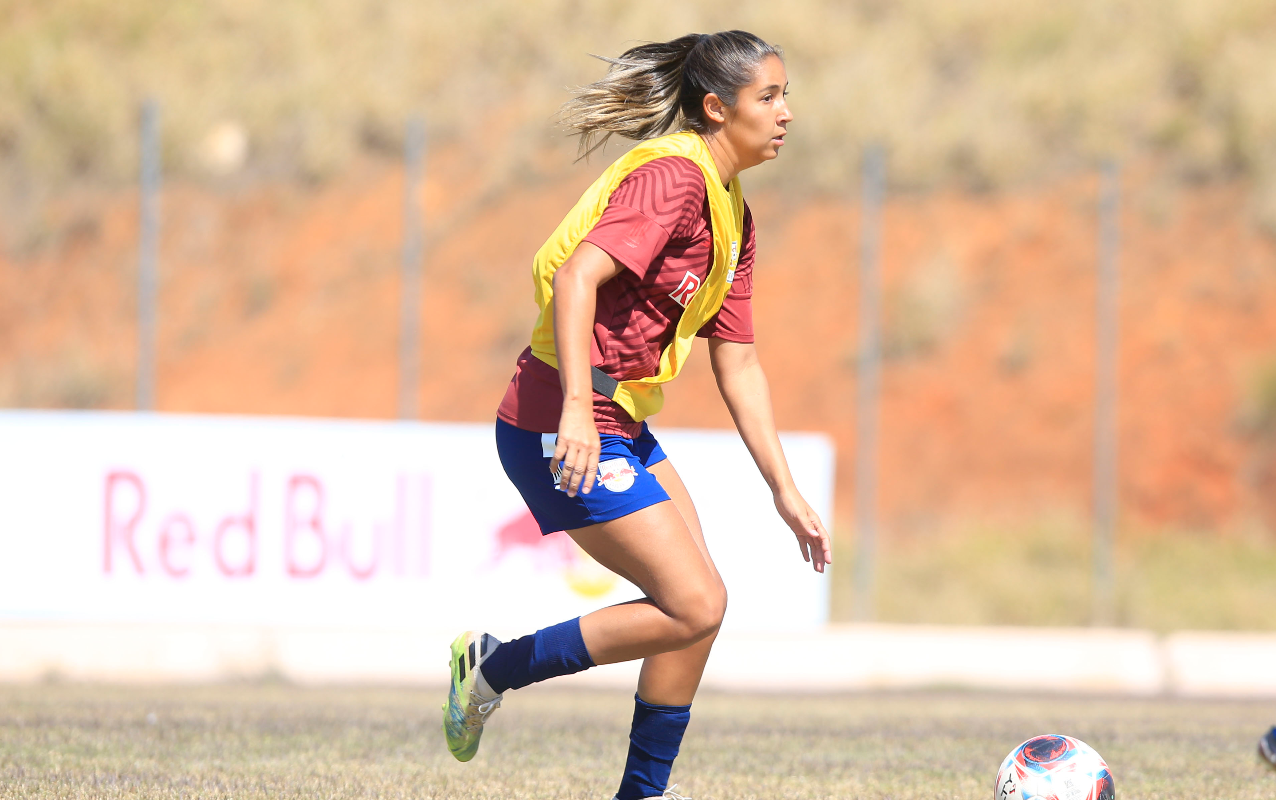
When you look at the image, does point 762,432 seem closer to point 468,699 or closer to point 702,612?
point 702,612

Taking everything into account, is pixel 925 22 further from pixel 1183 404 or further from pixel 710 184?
pixel 710 184

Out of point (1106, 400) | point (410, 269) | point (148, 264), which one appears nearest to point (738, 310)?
point (148, 264)

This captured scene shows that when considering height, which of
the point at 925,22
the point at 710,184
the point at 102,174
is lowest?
the point at 710,184

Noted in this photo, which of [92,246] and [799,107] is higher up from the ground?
[799,107]

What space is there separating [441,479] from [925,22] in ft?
51.1

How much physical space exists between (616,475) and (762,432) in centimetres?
65

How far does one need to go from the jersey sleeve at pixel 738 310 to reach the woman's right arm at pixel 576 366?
2.67ft

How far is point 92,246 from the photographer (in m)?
20.9

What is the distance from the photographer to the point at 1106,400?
13.5 metres

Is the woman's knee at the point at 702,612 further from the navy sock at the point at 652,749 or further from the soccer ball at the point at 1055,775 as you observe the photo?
the soccer ball at the point at 1055,775

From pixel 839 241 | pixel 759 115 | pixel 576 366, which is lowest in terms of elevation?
pixel 576 366

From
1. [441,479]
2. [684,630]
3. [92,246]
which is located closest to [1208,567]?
[441,479]

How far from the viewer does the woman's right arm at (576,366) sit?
3648 mm

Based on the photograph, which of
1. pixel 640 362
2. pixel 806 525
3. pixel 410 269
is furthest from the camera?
pixel 410 269
